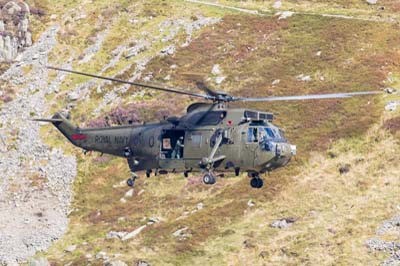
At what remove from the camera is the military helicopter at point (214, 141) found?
2627cm

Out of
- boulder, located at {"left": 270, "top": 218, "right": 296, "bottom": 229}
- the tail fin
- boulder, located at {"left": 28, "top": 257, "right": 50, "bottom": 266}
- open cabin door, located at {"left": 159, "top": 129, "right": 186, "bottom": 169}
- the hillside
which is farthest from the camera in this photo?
→ boulder, located at {"left": 28, "top": 257, "right": 50, "bottom": 266}

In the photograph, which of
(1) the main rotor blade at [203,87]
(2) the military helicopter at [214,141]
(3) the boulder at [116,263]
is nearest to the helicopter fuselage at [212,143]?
(2) the military helicopter at [214,141]

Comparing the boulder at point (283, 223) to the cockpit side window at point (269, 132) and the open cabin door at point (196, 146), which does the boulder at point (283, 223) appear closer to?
the open cabin door at point (196, 146)

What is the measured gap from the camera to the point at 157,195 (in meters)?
43.0

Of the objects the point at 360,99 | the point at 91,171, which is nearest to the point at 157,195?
the point at 91,171

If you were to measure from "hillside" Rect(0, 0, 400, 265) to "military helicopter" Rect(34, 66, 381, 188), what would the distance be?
786cm

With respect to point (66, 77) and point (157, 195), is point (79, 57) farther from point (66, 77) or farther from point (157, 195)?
point (157, 195)

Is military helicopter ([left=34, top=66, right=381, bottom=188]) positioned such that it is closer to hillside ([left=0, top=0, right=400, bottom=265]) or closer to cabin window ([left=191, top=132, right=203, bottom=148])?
cabin window ([left=191, top=132, right=203, bottom=148])

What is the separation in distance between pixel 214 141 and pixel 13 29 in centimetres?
4744

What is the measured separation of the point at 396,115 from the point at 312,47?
15825mm

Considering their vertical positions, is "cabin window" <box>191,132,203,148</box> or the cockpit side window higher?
the cockpit side window

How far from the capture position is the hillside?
3591 centimetres

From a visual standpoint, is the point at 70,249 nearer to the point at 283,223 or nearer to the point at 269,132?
the point at 283,223

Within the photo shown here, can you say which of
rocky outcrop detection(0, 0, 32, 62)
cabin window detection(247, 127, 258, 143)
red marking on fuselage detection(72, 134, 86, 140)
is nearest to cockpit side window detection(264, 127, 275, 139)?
cabin window detection(247, 127, 258, 143)
